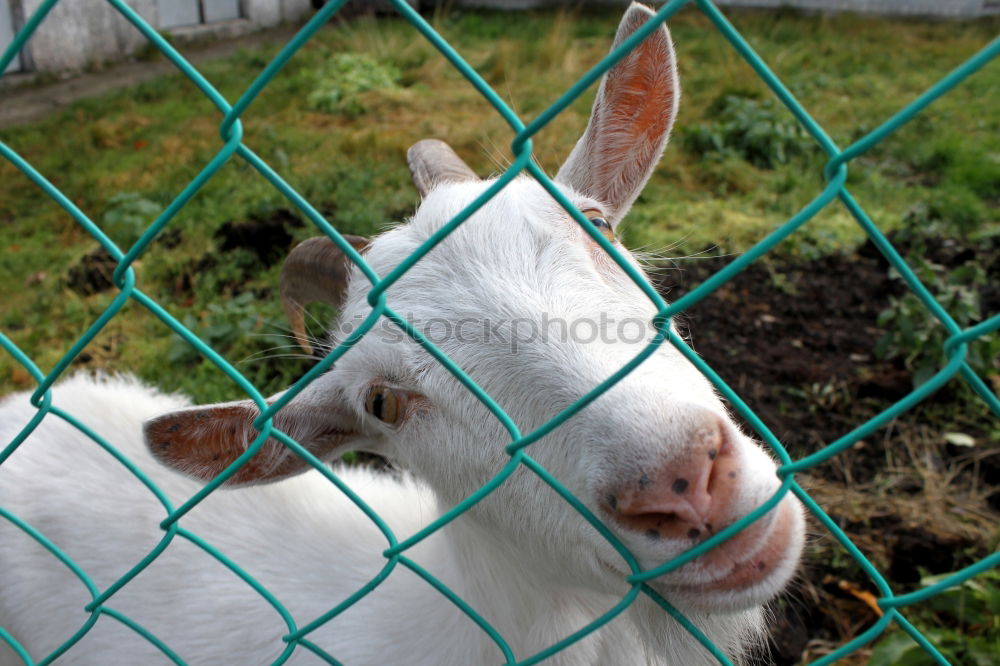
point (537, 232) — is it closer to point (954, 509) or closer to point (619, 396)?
point (619, 396)

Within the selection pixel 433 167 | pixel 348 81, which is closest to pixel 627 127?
pixel 433 167

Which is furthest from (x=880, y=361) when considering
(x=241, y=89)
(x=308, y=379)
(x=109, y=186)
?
(x=241, y=89)

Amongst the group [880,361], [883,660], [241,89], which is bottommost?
[883,660]

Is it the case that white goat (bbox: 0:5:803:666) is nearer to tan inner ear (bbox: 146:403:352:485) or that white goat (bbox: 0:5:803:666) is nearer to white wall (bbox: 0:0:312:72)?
tan inner ear (bbox: 146:403:352:485)

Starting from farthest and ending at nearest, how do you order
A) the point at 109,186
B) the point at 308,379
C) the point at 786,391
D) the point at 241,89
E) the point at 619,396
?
the point at 241,89, the point at 109,186, the point at 786,391, the point at 619,396, the point at 308,379

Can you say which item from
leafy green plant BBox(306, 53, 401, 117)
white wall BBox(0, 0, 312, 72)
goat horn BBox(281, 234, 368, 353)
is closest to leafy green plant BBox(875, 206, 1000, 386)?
goat horn BBox(281, 234, 368, 353)

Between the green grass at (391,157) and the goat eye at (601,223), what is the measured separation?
782mm

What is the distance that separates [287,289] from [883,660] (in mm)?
2133

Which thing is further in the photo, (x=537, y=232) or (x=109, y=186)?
(x=109, y=186)

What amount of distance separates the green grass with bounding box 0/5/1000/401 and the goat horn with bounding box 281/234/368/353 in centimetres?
→ 26

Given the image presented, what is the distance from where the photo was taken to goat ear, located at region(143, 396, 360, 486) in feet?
5.71

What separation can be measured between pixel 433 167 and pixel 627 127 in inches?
25.2

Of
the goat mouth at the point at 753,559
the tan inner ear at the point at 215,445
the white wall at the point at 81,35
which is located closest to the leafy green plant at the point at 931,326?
the goat mouth at the point at 753,559

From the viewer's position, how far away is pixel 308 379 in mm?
1160
